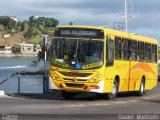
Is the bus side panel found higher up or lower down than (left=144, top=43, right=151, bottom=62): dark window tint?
lower down

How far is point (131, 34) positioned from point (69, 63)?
5.15m

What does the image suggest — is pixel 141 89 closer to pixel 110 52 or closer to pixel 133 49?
pixel 133 49

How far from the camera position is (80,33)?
75.5 ft

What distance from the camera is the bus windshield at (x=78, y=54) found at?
74.2 ft

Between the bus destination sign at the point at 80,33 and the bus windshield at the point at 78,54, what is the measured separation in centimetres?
22

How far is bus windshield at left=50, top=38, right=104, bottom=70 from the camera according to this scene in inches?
890

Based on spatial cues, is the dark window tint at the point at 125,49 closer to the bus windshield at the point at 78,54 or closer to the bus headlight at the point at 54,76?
the bus windshield at the point at 78,54

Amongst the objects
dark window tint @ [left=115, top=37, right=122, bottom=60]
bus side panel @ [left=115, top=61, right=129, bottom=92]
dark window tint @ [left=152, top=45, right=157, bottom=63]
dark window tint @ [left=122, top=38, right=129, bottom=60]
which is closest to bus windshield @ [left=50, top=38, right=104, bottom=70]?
dark window tint @ [left=115, top=37, right=122, bottom=60]

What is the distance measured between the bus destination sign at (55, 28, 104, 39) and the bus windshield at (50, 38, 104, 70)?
222 mm

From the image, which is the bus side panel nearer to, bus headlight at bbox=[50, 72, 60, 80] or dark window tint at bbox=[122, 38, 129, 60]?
dark window tint at bbox=[122, 38, 129, 60]

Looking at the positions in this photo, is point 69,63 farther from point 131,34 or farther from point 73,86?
point 131,34

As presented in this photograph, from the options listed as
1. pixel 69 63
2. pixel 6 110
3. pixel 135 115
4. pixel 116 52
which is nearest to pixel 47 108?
pixel 6 110

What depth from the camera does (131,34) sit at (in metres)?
26.8

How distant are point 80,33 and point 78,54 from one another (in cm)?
92
